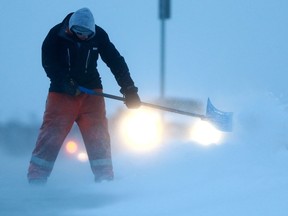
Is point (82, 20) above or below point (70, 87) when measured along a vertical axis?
above

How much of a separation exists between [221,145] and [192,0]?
6.50 metres

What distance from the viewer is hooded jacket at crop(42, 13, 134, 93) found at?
4406 millimetres

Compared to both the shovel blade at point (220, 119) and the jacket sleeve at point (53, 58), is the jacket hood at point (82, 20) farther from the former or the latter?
the shovel blade at point (220, 119)

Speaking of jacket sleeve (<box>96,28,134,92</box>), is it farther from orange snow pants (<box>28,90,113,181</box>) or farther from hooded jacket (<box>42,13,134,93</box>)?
orange snow pants (<box>28,90,113,181</box>)

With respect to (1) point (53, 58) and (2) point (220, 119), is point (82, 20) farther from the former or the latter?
(2) point (220, 119)

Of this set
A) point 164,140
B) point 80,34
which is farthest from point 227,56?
point 80,34

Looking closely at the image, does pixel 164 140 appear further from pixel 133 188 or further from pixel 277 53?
pixel 277 53

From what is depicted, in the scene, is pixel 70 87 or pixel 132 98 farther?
pixel 132 98

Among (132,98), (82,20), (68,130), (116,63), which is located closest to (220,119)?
(132,98)

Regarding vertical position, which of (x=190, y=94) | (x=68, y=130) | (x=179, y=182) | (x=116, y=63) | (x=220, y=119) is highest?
(x=190, y=94)

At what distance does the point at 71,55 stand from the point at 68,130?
607mm

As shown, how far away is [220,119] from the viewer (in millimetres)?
5062

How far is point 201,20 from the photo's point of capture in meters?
11.0

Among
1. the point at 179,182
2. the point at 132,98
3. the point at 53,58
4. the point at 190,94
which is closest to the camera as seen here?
the point at 179,182
